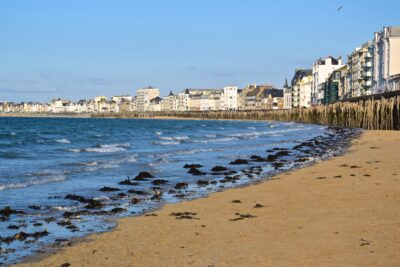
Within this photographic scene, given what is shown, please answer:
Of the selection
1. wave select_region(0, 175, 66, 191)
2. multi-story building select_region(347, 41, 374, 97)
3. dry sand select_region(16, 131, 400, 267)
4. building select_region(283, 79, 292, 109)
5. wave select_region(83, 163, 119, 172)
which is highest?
multi-story building select_region(347, 41, 374, 97)

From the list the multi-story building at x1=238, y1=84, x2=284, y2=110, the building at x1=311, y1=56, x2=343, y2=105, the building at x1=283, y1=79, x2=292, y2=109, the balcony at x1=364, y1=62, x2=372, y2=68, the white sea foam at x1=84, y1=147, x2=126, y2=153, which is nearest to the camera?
the white sea foam at x1=84, y1=147, x2=126, y2=153

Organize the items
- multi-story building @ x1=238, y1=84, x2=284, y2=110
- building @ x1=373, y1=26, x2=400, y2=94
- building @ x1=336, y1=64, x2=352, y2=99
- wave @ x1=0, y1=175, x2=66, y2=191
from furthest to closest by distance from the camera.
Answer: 1. multi-story building @ x1=238, y1=84, x2=284, y2=110
2. building @ x1=336, y1=64, x2=352, y2=99
3. building @ x1=373, y1=26, x2=400, y2=94
4. wave @ x1=0, y1=175, x2=66, y2=191

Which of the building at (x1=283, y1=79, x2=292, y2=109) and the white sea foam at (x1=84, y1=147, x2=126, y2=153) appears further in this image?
the building at (x1=283, y1=79, x2=292, y2=109)

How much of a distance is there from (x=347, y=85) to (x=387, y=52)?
102 feet

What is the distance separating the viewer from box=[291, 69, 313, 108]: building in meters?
157

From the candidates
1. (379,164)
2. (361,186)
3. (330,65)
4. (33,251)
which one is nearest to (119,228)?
(33,251)

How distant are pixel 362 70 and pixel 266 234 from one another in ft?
315

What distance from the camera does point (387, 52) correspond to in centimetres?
8456

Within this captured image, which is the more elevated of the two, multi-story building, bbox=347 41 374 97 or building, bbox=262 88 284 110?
multi-story building, bbox=347 41 374 97

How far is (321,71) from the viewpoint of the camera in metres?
142

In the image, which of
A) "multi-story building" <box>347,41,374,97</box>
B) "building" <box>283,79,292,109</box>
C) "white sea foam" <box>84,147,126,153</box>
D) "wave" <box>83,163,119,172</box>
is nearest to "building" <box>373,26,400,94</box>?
"multi-story building" <box>347,41,374,97</box>

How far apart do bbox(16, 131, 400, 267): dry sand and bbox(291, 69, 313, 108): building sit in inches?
5702

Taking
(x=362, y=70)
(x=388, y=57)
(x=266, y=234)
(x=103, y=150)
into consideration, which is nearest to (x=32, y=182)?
(x=266, y=234)

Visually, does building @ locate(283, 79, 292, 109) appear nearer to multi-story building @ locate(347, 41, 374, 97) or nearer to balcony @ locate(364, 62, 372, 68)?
multi-story building @ locate(347, 41, 374, 97)
